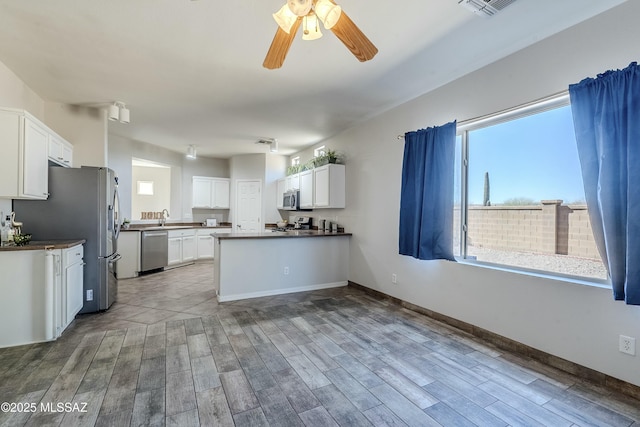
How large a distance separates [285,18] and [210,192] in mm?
6493

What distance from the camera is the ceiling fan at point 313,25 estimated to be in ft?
5.06

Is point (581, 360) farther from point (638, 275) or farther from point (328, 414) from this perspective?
point (328, 414)

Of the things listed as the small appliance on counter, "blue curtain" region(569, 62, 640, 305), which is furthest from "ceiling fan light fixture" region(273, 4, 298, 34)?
the small appliance on counter

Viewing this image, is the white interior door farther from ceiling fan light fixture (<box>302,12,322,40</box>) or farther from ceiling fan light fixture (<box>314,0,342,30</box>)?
ceiling fan light fixture (<box>314,0,342,30</box>)

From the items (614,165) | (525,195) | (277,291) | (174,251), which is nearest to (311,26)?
(614,165)

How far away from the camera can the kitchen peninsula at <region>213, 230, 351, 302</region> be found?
4020 mm

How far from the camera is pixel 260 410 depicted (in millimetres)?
1791

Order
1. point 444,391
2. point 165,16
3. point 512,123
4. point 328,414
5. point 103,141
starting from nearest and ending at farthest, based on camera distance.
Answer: point 328,414 < point 444,391 < point 165,16 < point 512,123 < point 103,141

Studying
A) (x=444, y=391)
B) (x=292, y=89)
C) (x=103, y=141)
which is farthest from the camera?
(x=103, y=141)

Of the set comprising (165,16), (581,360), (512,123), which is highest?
(165,16)

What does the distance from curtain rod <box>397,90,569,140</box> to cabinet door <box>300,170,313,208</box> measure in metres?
2.95

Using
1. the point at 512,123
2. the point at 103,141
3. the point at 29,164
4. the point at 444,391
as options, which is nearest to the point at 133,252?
the point at 103,141

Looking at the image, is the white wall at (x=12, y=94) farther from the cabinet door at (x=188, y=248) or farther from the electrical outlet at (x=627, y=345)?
the electrical outlet at (x=627, y=345)

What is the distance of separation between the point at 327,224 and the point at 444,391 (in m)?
3.66
